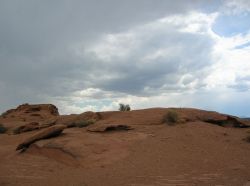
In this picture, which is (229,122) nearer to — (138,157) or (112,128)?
(112,128)

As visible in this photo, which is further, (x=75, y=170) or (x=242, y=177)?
(x=75, y=170)

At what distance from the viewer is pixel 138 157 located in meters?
16.3

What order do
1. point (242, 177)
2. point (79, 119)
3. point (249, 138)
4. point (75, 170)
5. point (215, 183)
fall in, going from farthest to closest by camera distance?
point (79, 119) → point (249, 138) → point (75, 170) → point (242, 177) → point (215, 183)

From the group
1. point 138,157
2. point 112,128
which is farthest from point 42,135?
point 138,157

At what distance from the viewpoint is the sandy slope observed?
13.1 metres

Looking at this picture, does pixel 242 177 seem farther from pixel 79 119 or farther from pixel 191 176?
pixel 79 119

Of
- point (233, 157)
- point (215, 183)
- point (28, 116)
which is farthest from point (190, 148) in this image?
point (28, 116)

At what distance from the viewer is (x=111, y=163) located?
1571 centimetres

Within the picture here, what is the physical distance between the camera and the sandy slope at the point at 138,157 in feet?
43.0

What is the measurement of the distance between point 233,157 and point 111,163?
18.2 ft

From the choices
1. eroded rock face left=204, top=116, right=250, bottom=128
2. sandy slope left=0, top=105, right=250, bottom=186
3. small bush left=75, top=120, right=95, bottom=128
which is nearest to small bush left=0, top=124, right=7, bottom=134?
sandy slope left=0, top=105, right=250, bottom=186

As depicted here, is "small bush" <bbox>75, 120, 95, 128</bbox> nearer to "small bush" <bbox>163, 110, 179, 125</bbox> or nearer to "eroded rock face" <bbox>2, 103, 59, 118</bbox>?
"small bush" <bbox>163, 110, 179, 125</bbox>

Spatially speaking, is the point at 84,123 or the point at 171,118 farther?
the point at 84,123

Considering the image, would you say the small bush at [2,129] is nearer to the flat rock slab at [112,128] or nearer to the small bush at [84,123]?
the small bush at [84,123]
